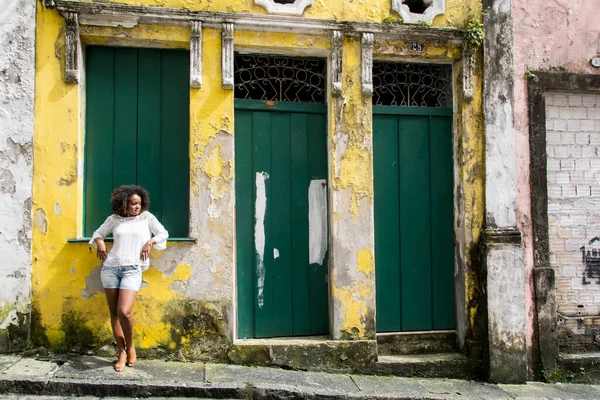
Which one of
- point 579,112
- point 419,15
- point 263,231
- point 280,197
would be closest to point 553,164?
point 579,112

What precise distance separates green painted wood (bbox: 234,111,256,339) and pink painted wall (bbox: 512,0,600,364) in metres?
2.82

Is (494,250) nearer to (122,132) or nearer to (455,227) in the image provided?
(455,227)

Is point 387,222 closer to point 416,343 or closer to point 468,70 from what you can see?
point 416,343

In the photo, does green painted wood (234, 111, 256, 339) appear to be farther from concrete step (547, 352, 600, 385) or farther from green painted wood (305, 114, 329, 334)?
concrete step (547, 352, 600, 385)

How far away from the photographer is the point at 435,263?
5.71m

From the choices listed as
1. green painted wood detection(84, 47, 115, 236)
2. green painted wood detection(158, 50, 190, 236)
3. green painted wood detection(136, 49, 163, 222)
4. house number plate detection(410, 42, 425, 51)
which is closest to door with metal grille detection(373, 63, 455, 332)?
house number plate detection(410, 42, 425, 51)

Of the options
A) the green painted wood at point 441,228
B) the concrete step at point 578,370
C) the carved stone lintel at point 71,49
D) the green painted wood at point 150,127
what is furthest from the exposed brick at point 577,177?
the carved stone lintel at point 71,49

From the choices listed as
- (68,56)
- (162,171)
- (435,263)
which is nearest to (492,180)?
(435,263)

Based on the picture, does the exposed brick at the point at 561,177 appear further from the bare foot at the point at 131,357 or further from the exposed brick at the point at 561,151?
the bare foot at the point at 131,357

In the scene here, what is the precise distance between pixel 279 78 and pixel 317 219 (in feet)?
4.91

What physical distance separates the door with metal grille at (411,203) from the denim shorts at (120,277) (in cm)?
247

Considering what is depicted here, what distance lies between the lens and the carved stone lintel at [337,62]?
5312mm

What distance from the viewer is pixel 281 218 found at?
17.9 feet

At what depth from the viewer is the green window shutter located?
5156mm
